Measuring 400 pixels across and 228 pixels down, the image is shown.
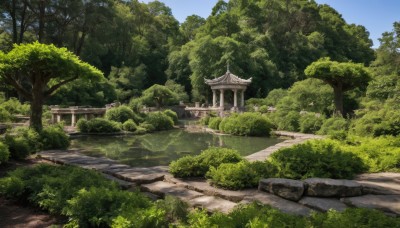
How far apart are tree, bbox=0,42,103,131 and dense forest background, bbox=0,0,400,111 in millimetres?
13917

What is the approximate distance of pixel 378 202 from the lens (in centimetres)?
462

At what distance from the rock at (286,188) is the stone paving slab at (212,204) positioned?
2.15 ft

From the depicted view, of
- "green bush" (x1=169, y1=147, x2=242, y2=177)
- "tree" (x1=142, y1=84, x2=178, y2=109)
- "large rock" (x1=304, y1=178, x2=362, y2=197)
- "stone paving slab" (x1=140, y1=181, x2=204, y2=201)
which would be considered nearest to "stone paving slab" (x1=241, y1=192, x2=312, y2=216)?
"large rock" (x1=304, y1=178, x2=362, y2=197)

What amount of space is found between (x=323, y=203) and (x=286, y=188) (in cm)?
53

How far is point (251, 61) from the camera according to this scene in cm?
3909

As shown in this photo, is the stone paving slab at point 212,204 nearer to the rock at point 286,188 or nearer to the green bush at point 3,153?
the rock at point 286,188

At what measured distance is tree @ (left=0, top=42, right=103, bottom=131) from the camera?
32.2 ft

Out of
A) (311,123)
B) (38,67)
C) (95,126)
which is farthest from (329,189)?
(95,126)

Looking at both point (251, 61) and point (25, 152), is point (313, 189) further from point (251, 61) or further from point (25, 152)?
point (251, 61)

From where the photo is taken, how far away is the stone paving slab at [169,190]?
5203mm

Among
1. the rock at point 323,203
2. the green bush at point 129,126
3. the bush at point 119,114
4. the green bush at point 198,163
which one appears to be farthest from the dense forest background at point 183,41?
the rock at point 323,203

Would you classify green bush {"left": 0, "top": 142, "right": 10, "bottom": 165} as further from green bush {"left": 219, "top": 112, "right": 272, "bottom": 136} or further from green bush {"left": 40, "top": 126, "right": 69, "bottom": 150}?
green bush {"left": 219, "top": 112, "right": 272, "bottom": 136}

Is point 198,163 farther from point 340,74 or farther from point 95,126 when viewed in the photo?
point 95,126

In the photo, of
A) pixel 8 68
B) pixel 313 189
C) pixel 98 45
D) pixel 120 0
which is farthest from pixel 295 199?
pixel 120 0
